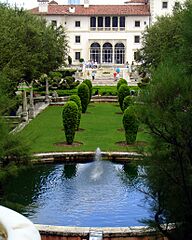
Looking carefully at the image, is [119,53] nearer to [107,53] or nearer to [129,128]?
[107,53]

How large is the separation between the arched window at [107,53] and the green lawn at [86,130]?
30.2 meters

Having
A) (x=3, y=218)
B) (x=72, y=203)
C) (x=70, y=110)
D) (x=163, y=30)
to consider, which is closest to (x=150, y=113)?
(x=3, y=218)

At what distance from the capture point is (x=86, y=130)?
23.8m

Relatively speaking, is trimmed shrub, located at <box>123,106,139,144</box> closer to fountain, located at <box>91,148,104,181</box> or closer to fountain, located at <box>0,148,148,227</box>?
fountain, located at <box>91,148,104,181</box>

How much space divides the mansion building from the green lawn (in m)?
30.3

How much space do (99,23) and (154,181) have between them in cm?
5363

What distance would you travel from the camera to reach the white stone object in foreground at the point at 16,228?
4.46 meters

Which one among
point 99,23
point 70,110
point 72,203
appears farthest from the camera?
point 99,23

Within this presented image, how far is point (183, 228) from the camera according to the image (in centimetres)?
922

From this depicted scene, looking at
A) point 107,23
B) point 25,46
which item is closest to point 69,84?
point 25,46

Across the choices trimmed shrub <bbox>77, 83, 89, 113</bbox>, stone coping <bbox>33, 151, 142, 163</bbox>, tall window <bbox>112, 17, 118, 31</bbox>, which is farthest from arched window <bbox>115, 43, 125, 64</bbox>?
stone coping <bbox>33, 151, 142, 163</bbox>

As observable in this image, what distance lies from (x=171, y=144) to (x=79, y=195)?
5.88 m

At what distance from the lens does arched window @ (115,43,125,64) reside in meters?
61.2

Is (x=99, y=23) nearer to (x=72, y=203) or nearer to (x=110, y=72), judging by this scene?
(x=110, y=72)
